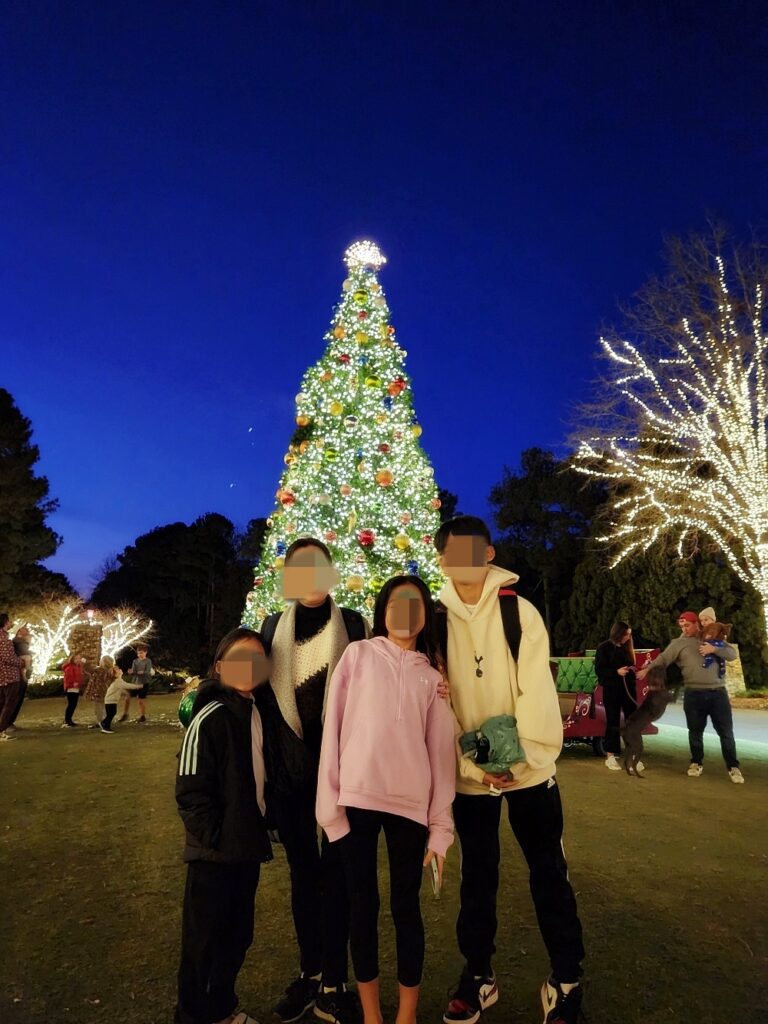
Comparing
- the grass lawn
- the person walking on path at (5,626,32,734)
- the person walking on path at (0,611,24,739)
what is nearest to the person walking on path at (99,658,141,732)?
the person walking on path at (5,626,32,734)

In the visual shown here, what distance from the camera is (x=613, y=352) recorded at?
14.8 m

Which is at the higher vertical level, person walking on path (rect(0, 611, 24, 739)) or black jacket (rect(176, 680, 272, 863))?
person walking on path (rect(0, 611, 24, 739))

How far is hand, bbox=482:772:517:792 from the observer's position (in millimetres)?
2457

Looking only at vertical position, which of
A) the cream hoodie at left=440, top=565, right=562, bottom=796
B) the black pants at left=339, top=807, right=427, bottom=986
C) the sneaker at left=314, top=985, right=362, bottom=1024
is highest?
the cream hoodie at left=440, top=565, right=562, bottom=796

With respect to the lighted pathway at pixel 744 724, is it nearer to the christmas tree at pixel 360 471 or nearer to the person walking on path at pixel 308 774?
the christmas tree at pixel 360 471

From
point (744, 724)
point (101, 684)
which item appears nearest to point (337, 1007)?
point (101, 684)

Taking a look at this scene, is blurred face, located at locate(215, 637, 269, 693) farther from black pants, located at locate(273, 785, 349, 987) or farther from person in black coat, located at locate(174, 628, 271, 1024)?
black pants, located at locate(273, 785, 349, 987)

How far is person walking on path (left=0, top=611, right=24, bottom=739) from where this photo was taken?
28.6ft

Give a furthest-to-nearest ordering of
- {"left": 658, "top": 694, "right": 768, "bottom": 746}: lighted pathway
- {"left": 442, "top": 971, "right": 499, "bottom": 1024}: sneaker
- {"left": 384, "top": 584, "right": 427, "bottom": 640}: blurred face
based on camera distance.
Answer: {"left": 658, "top": 694, "right": 768, "bottom": 746}: lighted pathway
{"left": 384, "top": 584, "right": 427, "bottom": 640}: blurred face
{"left": 442, "top": 971, "right": 499, "bottom": 1024}: sneaker

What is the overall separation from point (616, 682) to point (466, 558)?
595 centimetres

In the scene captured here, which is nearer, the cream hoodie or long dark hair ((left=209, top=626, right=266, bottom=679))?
the cream hoodie

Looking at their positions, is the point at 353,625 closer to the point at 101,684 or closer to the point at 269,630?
the point at 269,630

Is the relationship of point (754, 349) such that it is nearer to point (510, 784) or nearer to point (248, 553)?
point (510, 784)

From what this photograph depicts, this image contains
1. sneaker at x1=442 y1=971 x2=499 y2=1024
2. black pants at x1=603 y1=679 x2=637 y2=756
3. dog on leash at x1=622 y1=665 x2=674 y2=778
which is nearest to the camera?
sneaker at x1=442 y1=971 x2=499 y2=1024
